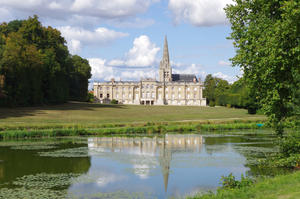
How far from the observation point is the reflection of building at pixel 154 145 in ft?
63.6

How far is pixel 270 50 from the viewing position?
13992 millimetres

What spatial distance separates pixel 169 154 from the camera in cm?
1938

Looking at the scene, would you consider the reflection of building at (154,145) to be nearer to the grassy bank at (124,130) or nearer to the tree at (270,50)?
the grassy bank at (124,130)

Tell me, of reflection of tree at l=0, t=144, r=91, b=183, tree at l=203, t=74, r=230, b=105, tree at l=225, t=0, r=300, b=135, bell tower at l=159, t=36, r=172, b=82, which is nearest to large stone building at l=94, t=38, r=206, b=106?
bell tower at l=159, t=36, r=172, b=82

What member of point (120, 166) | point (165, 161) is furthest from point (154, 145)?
point (120, 166)

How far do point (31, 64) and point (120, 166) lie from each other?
108ft

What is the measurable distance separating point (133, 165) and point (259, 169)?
16.9 ft

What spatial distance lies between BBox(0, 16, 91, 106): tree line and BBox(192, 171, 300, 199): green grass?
110 feet

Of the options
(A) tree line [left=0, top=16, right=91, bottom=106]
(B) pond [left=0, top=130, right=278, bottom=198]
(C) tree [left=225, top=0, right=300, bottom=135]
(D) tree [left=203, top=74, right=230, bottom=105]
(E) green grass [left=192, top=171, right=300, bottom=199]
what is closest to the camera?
(E) green grass [left=192, top=171, right=300, bottom=199]

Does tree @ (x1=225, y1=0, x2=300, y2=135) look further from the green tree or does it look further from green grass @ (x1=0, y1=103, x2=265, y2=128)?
the green tree

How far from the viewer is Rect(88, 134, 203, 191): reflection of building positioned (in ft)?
63.6

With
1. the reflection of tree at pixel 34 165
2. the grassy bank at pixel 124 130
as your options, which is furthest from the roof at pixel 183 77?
the reflection of tree at pixel 34 165

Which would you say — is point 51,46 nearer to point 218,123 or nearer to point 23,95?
point 23,95

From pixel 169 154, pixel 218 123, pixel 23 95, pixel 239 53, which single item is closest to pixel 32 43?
pixel 23 95
